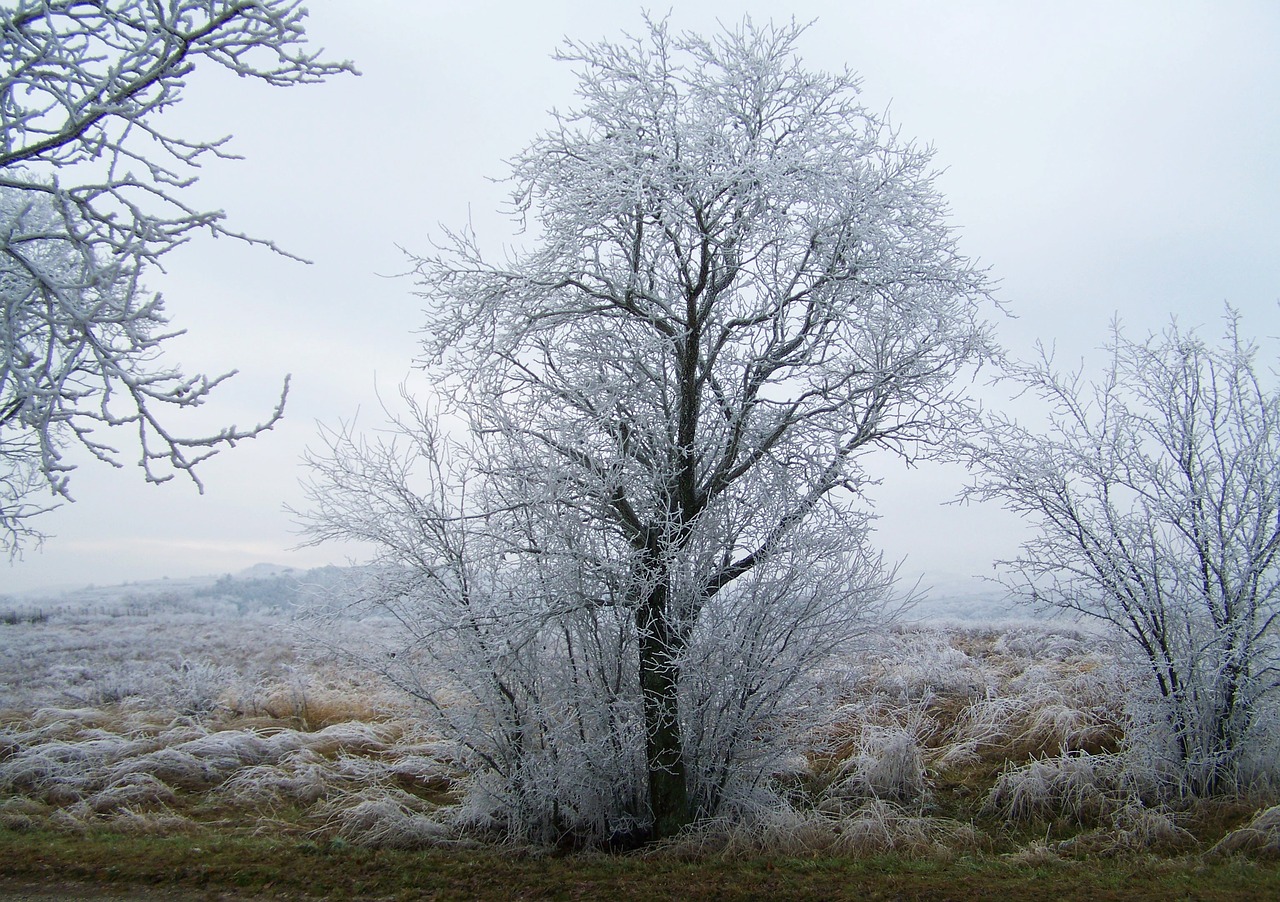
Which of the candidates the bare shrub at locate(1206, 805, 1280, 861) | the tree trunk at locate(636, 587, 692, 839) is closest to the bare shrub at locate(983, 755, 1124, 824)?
the bare shrub at locate(1206, 805, 1280, 861)

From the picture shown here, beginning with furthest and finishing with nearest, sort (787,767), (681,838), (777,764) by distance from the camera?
(787,767)
(777,764)
(681,838)

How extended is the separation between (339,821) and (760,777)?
12.1ft

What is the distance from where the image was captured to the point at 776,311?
21.3 feet

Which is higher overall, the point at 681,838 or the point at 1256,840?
the point at 1256,840

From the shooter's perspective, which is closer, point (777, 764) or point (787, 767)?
point (777, 764)

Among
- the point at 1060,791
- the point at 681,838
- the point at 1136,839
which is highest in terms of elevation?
the point at 1060,791

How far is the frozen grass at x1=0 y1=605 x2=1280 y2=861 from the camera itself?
21.2 ft

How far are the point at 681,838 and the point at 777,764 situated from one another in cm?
117

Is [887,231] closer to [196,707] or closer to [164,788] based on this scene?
[164,788]

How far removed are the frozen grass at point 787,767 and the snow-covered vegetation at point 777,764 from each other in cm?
2

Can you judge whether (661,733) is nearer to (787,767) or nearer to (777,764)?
(777,764)

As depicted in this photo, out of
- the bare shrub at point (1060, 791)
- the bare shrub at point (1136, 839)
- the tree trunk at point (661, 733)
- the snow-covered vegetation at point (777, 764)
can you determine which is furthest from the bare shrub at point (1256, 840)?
the tree trunk at point (661, 733)

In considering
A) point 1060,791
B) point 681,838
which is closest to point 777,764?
point 681,838

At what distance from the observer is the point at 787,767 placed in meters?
7.51
